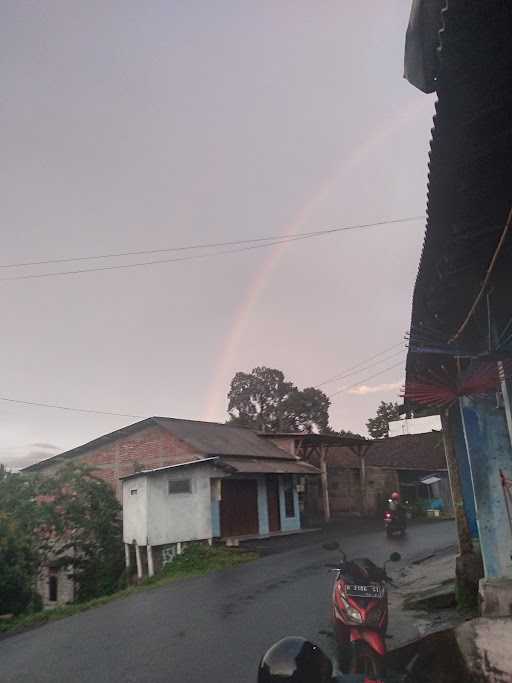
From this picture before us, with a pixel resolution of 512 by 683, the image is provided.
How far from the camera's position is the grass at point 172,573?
12.9 metres

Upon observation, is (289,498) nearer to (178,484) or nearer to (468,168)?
(178,484)

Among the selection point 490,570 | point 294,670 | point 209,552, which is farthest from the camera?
point 209,552

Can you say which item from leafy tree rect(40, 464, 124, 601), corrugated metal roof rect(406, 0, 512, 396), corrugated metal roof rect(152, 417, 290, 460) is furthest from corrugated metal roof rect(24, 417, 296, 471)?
corrugated metal roof rect(406, 0, 512, 396)

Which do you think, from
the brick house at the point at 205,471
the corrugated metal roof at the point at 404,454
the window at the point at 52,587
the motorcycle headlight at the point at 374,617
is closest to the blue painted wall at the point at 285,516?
the brick house at the point at 205,471

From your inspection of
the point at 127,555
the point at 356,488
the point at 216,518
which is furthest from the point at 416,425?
the point at 127,555

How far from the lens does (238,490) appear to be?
71.8 feet

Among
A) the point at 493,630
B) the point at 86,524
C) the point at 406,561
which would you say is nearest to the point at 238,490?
the point at 86,524

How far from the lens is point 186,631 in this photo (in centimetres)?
844

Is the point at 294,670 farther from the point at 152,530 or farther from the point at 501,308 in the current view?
the point at 152,530

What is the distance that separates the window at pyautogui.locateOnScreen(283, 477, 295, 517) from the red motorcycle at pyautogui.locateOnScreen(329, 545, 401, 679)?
19347mm

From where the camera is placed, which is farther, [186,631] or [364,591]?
[186,631]

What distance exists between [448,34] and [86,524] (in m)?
20.7

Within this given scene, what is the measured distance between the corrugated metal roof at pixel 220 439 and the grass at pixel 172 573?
4.29 meters

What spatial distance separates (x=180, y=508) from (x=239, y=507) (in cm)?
334
